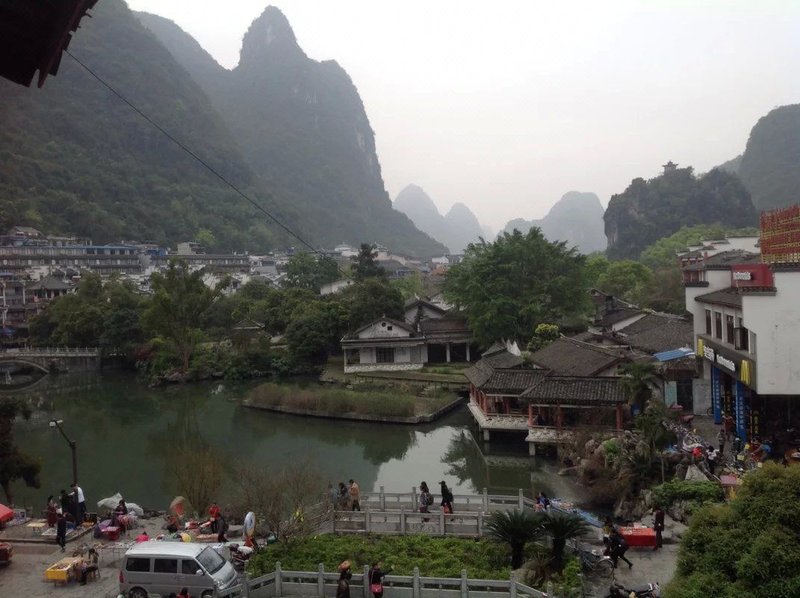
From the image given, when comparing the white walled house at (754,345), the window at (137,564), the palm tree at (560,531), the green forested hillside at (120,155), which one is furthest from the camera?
the green forested hillside at (120,155)

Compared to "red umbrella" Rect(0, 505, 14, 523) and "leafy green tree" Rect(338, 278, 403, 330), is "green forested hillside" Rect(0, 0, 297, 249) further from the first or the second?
"red umbrella" Rect(0, 505, 14, 523)

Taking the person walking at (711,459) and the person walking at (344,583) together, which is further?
the person walking at (711,459)

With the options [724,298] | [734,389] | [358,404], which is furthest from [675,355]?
[358,404]

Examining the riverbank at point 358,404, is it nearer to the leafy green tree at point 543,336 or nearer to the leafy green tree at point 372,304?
the leafy green tree at point 543,336

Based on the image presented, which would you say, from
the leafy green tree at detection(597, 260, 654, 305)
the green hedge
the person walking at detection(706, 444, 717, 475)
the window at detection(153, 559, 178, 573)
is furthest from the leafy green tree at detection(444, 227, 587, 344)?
the window at detection(153, 559, 178, 573)

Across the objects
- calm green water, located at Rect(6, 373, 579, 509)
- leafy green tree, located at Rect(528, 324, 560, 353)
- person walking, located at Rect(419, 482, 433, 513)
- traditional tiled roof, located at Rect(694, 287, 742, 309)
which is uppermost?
traditional tiled roof, located at Rect(694, 287, 742, 309)

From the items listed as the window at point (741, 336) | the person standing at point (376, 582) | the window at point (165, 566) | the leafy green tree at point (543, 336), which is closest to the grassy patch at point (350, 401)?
the leafy green tree at point (543, 336)

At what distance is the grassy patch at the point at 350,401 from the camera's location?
30719mm

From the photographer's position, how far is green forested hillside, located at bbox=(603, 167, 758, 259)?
3912 inches

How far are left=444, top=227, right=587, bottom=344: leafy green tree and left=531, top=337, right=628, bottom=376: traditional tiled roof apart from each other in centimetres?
729

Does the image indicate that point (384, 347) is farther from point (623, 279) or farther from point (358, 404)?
point (623, 279)

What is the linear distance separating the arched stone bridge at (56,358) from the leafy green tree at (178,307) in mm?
9223

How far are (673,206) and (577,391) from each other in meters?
89.8

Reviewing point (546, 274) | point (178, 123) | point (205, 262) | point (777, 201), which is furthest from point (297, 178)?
point (546, 274)
